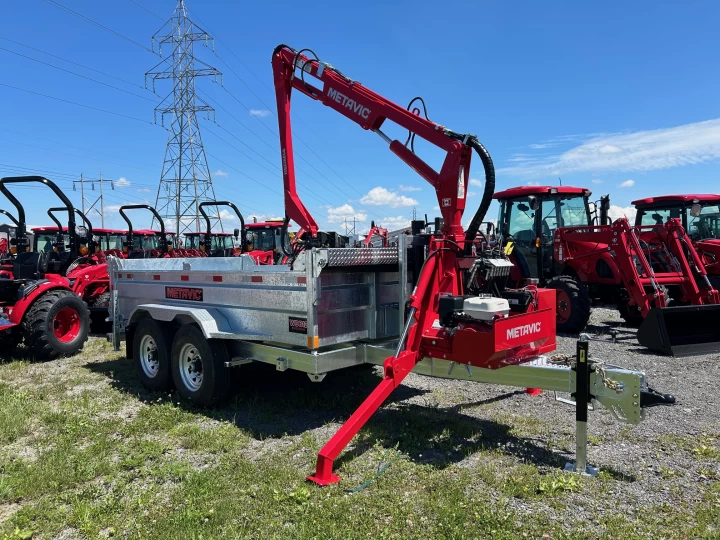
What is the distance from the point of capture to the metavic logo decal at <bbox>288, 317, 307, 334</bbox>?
4.77m

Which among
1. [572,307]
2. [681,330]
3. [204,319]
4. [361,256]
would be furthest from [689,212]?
[204,319]

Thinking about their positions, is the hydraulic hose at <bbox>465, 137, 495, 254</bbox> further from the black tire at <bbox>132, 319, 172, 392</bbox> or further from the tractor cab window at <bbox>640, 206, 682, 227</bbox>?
the tractor cab window at <bbox>640, 206, 682, 227</bbox>

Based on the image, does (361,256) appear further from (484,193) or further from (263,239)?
(263,239)

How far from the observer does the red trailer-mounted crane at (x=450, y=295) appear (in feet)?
13.5

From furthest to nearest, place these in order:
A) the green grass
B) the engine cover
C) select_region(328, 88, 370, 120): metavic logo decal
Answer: select_region(328, 88, 370, 120): metavic logo decal, the engine cover, the green grass

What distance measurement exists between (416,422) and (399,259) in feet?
4.68

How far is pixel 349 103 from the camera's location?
5.95 metres

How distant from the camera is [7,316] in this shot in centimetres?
816

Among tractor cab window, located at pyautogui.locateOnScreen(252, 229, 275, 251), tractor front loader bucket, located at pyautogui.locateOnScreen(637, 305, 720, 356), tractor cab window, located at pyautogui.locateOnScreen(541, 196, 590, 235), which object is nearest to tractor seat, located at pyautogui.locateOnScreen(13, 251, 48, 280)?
tractor front loader bucket, located at pyautogui.locateOnScreen(637, 305, 720, 356)

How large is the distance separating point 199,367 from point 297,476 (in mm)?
2141

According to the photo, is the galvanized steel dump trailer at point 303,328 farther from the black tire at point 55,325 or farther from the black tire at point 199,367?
the black tire at point 55,325

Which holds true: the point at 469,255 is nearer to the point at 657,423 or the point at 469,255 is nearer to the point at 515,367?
the point at 515,367

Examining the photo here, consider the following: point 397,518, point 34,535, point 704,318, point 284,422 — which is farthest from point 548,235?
point 34,535

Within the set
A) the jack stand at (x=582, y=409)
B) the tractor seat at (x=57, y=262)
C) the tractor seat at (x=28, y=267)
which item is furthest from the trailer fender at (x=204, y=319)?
the tractor seat at (x=57, y=262)
